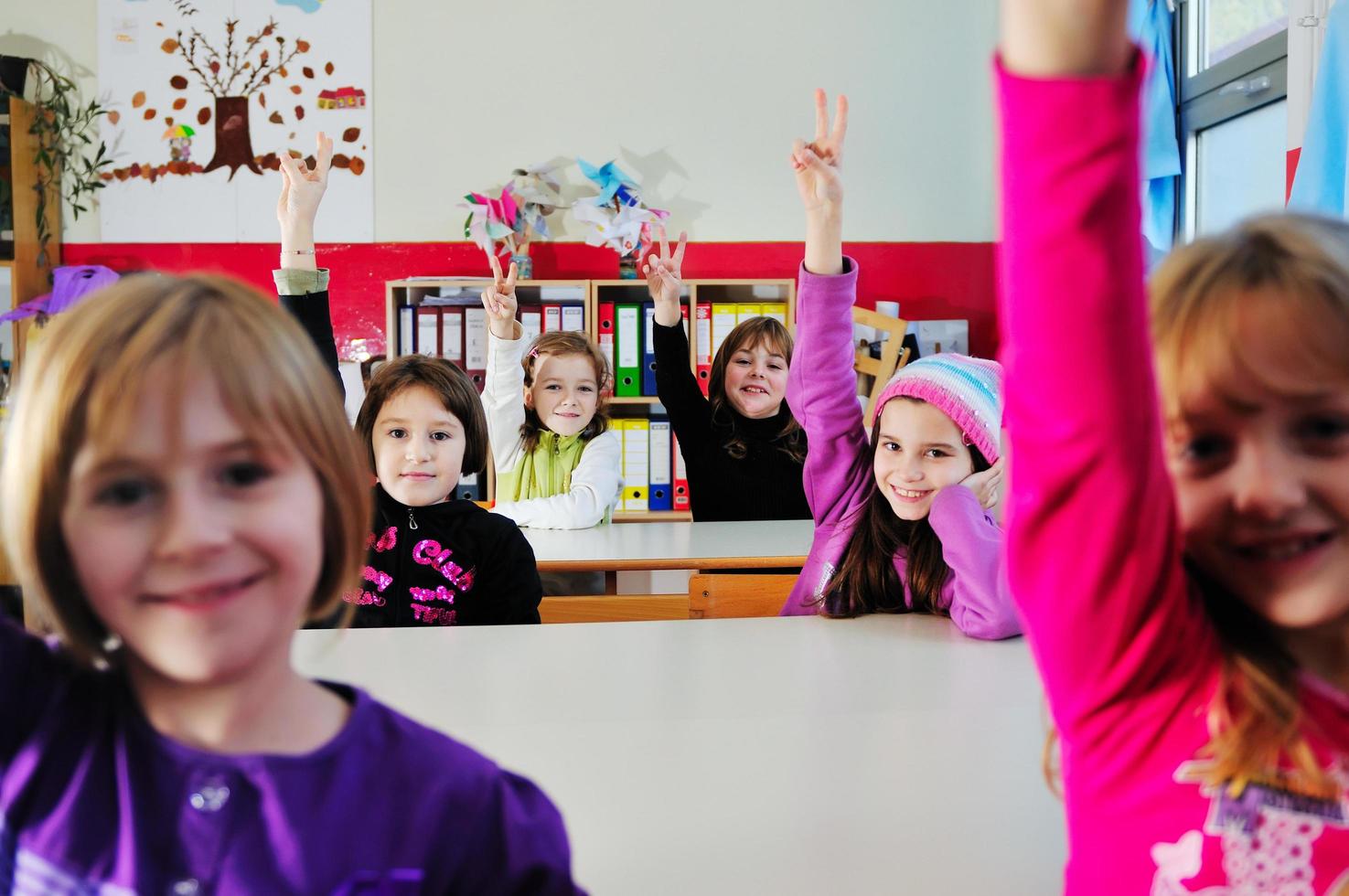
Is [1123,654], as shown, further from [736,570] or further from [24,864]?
[736,570]

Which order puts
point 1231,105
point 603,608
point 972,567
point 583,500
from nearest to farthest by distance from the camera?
point 972,567 < point 603,608 < point 583,500 < point 1231,105

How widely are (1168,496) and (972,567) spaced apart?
98 centimetres

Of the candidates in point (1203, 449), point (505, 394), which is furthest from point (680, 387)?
point (1203, 449)

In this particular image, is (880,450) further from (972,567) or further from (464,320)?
(464,320)

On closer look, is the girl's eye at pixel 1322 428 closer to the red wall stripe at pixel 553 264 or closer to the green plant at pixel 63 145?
the red wall stripe at pixel 553 264

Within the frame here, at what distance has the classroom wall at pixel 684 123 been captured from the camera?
15.5ft

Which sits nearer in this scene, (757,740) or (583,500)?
(757,740)

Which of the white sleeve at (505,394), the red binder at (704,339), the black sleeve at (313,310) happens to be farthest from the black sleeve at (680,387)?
the black sleeve at (313,310)

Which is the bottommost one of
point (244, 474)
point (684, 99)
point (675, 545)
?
point (675, 545)

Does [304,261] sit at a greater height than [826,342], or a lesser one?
greater

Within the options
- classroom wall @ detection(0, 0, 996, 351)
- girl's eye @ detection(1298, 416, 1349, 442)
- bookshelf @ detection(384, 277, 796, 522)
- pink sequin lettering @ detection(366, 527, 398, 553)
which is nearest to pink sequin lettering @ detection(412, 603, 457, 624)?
pink sequin lettering @ detection(366, 527, 398, 553)

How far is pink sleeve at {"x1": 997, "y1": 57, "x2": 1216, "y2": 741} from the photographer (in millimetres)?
528

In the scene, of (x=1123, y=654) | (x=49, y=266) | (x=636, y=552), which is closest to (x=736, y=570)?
(x=636, y=552)

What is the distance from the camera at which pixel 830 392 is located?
180 cm
